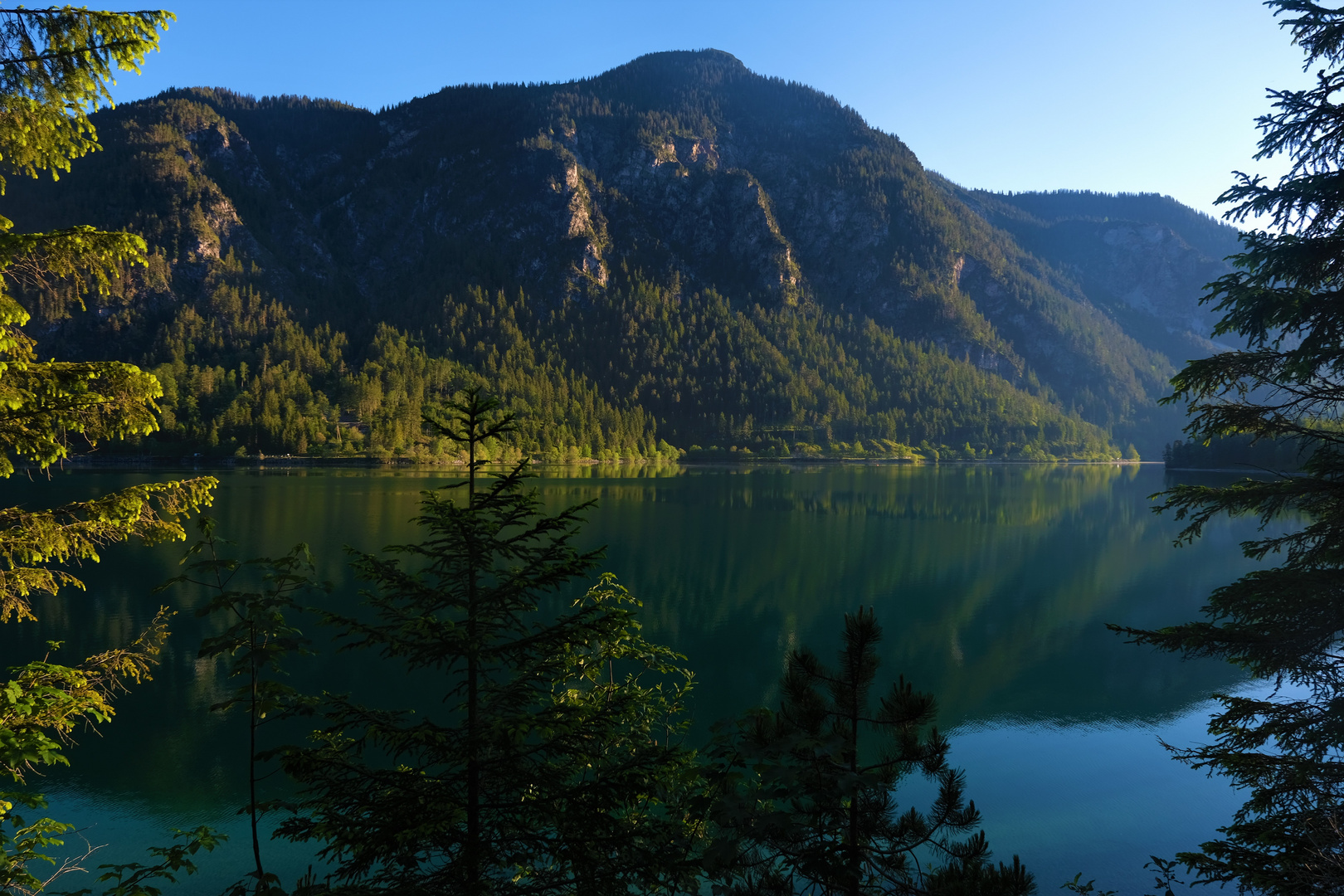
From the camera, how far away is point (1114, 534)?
219 feet

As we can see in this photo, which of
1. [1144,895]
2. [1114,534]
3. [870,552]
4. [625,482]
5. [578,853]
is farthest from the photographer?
[625,482]

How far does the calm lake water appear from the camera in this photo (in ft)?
53.6

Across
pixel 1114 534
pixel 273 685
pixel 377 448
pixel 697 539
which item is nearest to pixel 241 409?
pixel 377 448

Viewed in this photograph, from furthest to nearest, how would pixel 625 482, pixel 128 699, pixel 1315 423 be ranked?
1. pixel 625 482
2. pixel 128 699
3. pixel 1315 423

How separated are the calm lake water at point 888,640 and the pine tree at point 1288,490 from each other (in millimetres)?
6593

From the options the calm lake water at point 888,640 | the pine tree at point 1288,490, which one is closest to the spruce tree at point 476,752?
the pine tree at point 1288,490

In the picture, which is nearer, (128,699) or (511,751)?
(511,751)

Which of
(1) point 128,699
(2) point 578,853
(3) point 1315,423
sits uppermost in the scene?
(3) point 1315,423

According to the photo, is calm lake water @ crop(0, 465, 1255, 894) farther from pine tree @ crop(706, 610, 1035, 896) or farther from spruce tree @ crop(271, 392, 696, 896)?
spruce tree @ crop(271, 392, 696, 896)

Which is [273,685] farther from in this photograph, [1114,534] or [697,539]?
[1114,534]

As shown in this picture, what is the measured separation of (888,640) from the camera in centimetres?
3169

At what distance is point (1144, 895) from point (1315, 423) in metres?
8.90

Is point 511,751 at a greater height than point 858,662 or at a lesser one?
lesser

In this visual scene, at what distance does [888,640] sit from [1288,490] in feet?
76.6
